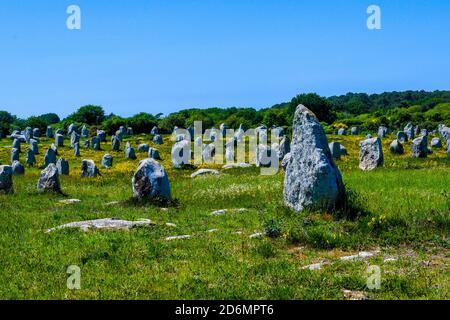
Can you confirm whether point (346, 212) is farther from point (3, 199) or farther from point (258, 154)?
point (258, 154)

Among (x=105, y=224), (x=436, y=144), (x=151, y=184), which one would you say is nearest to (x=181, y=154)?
(x=151, y=184)

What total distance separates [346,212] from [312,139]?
2.80m

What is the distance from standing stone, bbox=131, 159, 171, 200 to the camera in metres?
23.1

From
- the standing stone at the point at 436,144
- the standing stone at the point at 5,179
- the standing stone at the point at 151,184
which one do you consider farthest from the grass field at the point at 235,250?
the standing stone at the point at 436,144

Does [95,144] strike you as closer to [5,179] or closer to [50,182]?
[5,179]

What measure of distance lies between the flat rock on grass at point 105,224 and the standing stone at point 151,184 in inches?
210

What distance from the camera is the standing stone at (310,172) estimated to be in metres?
18.0

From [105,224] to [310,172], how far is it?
6143mm

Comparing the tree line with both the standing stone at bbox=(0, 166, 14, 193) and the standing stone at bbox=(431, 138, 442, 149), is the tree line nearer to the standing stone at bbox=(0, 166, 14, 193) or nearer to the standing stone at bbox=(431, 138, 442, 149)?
the standing stone at bbox=(431, 138, 442, 149)

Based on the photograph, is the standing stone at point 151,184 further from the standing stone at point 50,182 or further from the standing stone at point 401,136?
the standing stone at point 401,136

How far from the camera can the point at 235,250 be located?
538 inches

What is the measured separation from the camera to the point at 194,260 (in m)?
12.8

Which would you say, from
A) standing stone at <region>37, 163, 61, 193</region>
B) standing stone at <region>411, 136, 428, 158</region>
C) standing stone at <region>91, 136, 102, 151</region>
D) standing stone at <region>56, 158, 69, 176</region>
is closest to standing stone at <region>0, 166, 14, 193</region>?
standing stone at <region>37, 163, 61, 193</region>
